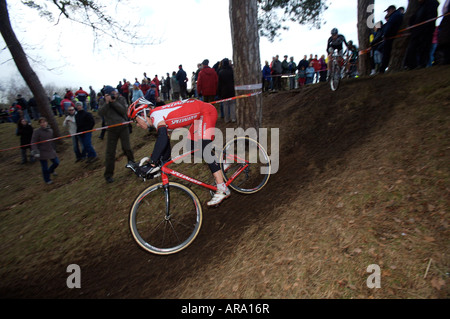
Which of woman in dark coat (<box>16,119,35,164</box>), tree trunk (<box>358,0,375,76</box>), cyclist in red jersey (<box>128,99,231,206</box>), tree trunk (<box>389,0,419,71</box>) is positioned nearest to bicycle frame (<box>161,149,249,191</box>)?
cyclist in red jersey (<box>128,99,231,206</box>)

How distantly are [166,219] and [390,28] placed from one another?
10114mm

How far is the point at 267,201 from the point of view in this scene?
4789 mm

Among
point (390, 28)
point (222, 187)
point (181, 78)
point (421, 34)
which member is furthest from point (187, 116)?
point (181, 78)

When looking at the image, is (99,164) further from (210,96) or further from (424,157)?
(424,157)

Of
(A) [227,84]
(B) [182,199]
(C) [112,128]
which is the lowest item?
(B) [182,199]

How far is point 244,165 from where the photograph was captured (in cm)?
526

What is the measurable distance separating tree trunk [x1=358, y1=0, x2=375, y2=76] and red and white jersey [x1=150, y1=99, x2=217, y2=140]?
8661 mm

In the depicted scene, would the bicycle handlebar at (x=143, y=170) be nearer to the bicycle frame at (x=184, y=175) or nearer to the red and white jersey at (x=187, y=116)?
the bicycle frame at (x=184, y=175)

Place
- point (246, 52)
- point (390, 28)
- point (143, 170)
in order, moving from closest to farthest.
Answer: point (143, 170) → point (246, 52) → point (390, 28)

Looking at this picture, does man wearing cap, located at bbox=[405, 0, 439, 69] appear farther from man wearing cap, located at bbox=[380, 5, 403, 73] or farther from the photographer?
the photographer

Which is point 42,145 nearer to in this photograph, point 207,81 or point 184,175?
point 207,81

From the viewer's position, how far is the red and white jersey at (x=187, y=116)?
3.96 meters

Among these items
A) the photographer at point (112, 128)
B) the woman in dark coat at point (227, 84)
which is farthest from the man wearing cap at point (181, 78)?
the photographer at point (112, 128)

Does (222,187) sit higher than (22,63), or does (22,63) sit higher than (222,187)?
(22,63)
